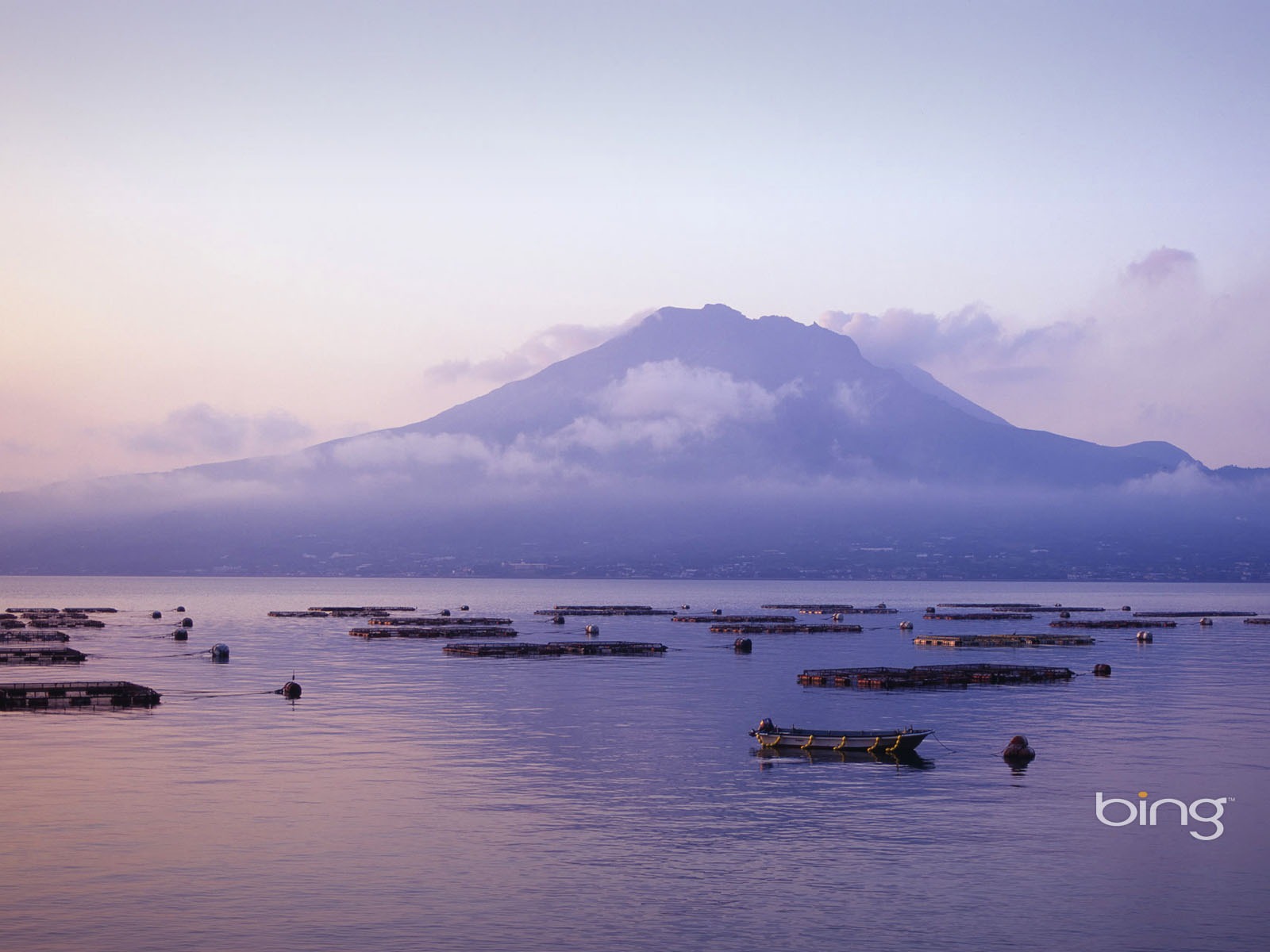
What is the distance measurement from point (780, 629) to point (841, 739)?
99.6 metres

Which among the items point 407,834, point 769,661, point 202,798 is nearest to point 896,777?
point 407,834

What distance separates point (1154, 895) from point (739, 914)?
11.0 meters

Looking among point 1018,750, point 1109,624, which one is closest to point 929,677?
point 1018,750

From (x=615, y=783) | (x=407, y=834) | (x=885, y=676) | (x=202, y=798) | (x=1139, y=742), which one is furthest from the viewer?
(x=885, y=676)

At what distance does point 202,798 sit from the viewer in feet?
150

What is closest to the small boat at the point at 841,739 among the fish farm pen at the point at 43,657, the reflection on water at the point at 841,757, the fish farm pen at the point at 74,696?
the reflection on water at the point at 841,757

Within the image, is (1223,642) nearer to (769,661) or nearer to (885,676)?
(769,661)

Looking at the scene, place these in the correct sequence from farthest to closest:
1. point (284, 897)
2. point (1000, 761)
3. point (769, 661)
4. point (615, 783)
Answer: point (769, 661) < point (1000, 761) < point (615, 783) < point (284, 897)

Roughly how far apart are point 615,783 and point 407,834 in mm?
11180

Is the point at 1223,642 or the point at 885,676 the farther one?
the point at 1223,642

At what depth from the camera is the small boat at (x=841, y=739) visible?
56.7 m

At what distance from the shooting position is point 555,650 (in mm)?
118312

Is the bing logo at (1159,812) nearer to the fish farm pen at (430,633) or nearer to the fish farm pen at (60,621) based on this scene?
the fish farm pen at (430,633)

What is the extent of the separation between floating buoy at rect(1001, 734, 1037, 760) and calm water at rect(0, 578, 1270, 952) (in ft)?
1.81
